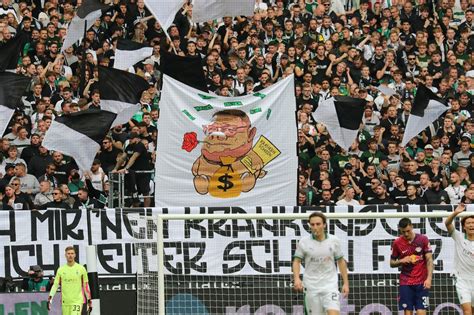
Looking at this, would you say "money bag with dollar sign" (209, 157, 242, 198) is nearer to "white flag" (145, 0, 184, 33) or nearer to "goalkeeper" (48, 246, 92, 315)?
"goalkeeper" (48, 246, 92, 315)

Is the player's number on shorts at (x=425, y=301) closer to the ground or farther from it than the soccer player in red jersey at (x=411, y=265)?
closer to the ground

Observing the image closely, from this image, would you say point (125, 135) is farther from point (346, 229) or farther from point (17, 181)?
point (346, 229)

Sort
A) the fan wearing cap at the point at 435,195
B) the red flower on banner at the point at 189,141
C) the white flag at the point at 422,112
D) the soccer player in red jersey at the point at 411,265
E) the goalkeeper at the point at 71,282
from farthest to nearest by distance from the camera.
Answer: the white flag at the point at 422,112
the fan wearing cap at the point at 435,195
the red flower on banner at the point at 189,141
the goalkeeper at the point at 71,282
the soccer player in red jersey at the point at 411,265

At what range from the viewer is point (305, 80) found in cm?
2994

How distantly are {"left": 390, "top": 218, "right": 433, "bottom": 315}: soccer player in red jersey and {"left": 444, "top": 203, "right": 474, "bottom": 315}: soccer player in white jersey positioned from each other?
1.67 ft

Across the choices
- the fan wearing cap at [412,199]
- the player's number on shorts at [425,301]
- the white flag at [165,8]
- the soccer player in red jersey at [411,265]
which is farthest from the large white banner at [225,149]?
the soccer player in red jersey at [411,265]

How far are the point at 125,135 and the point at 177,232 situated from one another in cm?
414

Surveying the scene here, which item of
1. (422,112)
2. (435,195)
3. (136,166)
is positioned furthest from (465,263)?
(136,166)

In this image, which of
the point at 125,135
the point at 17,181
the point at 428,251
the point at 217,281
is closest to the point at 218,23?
the point at 125,135

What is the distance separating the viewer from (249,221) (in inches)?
931

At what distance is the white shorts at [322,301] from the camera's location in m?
19.3

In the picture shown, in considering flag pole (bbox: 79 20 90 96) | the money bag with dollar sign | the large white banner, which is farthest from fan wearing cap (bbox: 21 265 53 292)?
flag pole (bbox: 79 20 90 96)

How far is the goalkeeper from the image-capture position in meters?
23.5

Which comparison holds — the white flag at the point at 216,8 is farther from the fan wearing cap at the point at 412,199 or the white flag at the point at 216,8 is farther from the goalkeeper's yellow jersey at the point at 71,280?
the goalkeeper's yellow jersey at the point at 71,280
